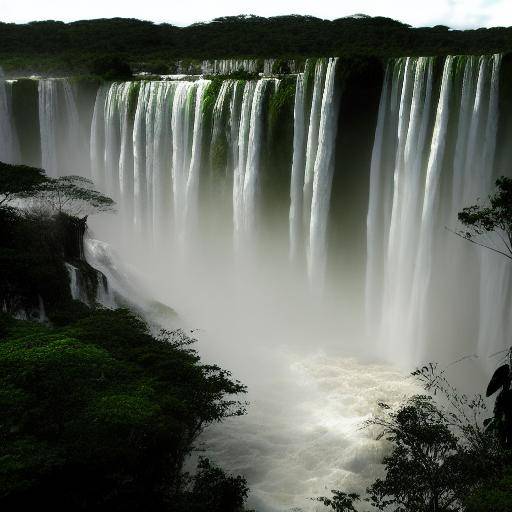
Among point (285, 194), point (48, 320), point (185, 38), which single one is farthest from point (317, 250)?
point (185, 38)

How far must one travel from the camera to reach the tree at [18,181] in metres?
18.8

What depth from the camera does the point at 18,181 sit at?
19.2 meters

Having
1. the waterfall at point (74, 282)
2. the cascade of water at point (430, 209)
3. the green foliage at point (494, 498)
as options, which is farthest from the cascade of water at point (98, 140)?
the green foliage at point (494, 498)

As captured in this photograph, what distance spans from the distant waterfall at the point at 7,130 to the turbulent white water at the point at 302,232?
8.11ft

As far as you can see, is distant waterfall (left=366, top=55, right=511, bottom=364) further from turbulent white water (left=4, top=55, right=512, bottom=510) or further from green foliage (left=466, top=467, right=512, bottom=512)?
green foliage (left=466, top=467, right=512, bottom=512)

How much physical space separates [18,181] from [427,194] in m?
14.0

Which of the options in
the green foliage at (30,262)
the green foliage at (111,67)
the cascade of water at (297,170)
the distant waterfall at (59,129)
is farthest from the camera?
the green foliage at (111,67)

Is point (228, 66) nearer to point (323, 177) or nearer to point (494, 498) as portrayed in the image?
point (323, 177)

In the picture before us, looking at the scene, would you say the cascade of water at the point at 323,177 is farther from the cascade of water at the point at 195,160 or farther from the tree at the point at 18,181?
the tree at the point at 18,181

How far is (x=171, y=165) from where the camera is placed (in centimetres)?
3216

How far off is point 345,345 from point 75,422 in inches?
648

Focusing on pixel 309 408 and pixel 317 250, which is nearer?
pixel 309 408

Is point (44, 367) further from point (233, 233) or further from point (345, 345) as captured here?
point (233, 233)

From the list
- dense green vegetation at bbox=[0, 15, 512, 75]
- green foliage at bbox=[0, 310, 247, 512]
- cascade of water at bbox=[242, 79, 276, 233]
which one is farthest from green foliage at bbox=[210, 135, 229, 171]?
green foliage at bbox=[0, 310, 247, 512]
